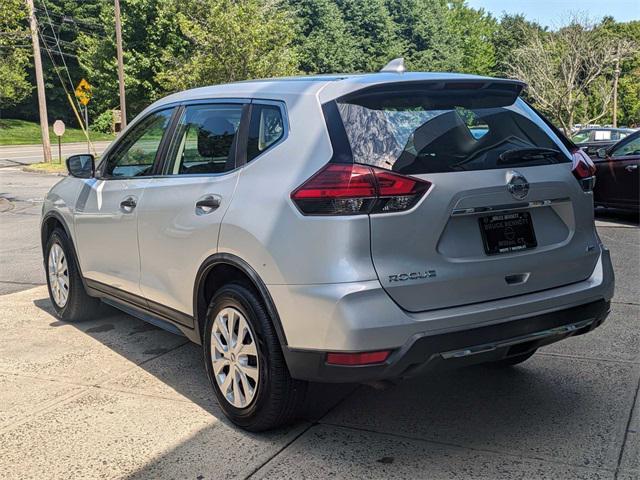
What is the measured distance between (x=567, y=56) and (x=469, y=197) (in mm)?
34893

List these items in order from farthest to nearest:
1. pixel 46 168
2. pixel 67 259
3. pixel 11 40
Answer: pixel 46 168 → pixel 11 40 → pixel 67 259

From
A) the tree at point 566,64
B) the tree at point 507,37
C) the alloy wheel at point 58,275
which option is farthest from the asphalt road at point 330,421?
the tree at point 507,37

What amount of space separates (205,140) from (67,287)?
235 cm

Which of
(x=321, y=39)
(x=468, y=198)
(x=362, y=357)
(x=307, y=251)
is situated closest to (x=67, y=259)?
(x=307, y=251)

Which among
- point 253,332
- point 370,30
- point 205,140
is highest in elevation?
point 370,30

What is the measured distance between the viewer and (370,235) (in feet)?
10.0

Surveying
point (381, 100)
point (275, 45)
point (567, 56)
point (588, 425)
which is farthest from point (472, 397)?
point (567, 56)

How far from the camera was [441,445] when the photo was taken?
3.50m

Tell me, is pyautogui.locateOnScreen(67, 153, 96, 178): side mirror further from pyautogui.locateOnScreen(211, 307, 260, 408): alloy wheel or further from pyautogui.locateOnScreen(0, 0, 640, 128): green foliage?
pyautogui.locateOnScreen(0, 0, 640, 128): green foliage

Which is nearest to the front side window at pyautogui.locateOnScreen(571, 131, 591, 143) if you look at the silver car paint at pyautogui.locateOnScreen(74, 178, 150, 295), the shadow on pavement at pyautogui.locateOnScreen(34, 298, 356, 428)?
the shadow on pavement at pyautogui.locateOnScreen(34, 298, 356, 428)

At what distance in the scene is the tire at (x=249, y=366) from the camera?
340cm

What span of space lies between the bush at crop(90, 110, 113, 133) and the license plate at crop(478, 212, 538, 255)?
169ft

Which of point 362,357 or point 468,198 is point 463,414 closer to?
point 362,357

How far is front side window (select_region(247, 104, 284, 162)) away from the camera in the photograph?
358cm
